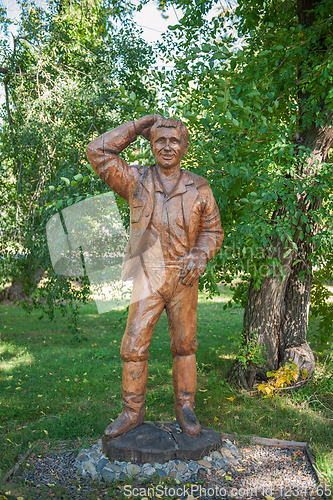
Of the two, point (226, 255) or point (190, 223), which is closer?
point (190, 223)

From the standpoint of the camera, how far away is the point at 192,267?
10.9ft

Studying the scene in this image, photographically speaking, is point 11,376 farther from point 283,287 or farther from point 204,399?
point 283,287

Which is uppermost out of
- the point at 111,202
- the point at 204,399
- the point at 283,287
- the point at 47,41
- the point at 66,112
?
the point at 47,41

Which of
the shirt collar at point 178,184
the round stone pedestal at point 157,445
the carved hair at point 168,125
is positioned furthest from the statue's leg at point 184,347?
the carved hair at point 168,125

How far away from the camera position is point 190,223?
3.39 meters

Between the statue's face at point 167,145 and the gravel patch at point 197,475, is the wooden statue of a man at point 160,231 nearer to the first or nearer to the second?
the statue's face at point 167,145

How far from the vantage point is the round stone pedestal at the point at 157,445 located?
3.24 m

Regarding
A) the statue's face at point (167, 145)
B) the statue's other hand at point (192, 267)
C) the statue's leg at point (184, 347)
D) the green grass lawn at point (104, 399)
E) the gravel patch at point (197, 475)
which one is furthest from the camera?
the green grass lawn at point (104, 399)

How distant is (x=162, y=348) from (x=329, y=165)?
15.3ft

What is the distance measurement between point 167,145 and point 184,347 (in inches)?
62.6

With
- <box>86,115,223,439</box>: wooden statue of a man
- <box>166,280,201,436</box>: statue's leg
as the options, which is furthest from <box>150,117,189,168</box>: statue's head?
<box>166,280,201,436</box>: statue's leg

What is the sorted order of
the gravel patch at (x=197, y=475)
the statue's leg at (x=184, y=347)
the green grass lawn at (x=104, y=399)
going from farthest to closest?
the green grass lawn at (x=104, y=399) → the statue's leg at (x=184, y=347) → the gravel patch at (x=197, y=475)

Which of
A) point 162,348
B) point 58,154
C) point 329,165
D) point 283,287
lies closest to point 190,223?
point 329,165

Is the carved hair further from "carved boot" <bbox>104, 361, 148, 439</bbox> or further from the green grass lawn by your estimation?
the green grass lawn
